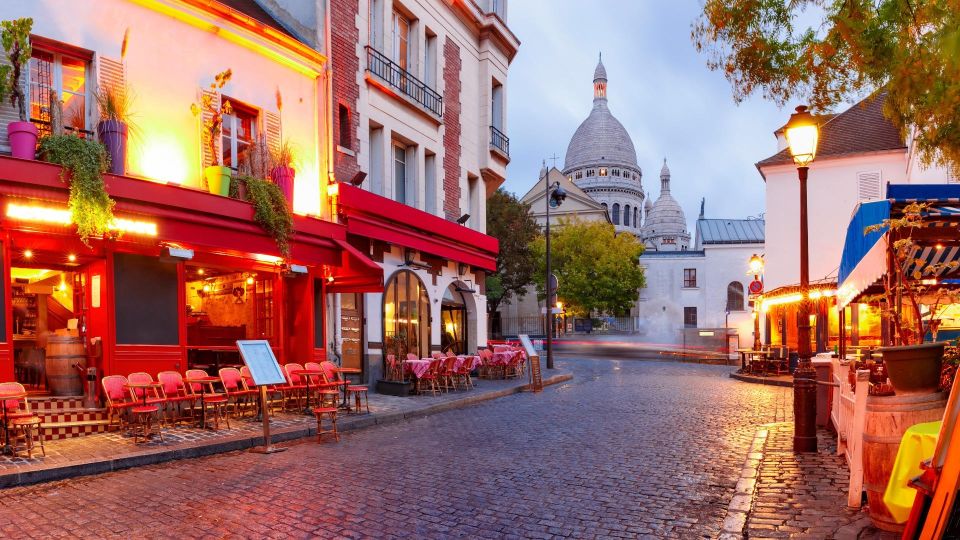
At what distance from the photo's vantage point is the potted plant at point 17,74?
858 centimetres

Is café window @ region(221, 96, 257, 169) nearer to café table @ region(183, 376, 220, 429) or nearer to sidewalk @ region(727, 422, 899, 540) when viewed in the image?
café table @ region(183, 376, 220, 429)

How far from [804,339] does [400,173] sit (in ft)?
38.9

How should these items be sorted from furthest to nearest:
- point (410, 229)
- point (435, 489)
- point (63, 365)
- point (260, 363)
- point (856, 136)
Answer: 1. point (856, 136)
2. point (410, 229)
3. point (63, 365)
4. point (260, 363)
5. point (435, 489)

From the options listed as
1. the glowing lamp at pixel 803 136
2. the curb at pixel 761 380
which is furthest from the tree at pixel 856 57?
the curb at pixel 761 380

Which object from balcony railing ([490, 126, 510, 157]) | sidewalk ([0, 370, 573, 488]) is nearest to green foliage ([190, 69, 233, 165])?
sidewalk ([0, 370, 573, 488])

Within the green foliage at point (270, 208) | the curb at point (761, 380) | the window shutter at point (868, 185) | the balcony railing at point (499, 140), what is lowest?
the curb at point (761, 380)

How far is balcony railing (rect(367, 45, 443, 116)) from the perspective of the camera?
52.2 feet

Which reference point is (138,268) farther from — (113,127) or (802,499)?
(802,499)

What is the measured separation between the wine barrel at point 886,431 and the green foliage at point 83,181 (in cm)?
903

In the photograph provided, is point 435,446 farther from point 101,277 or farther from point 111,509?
point 101,277

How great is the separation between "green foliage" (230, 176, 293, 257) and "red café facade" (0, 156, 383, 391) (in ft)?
0.58

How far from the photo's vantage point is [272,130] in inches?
513

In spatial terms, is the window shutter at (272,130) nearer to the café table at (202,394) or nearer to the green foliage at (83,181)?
the green foliage at (83,181)

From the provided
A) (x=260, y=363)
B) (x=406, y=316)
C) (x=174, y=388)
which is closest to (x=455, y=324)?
(x=406, y=316)
